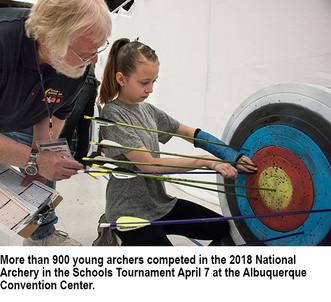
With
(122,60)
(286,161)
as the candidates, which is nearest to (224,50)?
(122,60)

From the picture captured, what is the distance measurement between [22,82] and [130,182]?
1.73ft

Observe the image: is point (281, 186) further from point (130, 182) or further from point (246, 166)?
point (130, 182)

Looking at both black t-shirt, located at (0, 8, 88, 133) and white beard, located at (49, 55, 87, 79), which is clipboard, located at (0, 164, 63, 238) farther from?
white beard, located at (49, 55, 87, 79)

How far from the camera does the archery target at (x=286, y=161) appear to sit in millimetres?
801

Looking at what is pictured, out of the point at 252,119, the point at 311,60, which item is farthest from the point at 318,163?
the point at 311,60

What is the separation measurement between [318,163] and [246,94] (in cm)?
103

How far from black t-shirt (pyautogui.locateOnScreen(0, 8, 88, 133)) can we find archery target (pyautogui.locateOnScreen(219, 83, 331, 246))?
0.72 metres

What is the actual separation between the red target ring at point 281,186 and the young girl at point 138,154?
0.06 metres

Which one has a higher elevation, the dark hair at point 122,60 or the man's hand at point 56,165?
the dark hair at point 122,60

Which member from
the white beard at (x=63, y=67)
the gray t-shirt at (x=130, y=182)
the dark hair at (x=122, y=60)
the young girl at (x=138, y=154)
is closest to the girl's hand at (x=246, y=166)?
the young girl at (x=138, y=154)

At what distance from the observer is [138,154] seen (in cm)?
101

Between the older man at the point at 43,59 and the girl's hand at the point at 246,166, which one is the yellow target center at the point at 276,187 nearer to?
the girl's hand at the point at 246,166

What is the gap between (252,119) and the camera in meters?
1.05

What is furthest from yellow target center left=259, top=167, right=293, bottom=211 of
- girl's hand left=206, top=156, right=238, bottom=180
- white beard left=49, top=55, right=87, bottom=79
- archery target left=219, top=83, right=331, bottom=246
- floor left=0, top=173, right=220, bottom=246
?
white beard left=49, top=55, right=87, bottom=79
